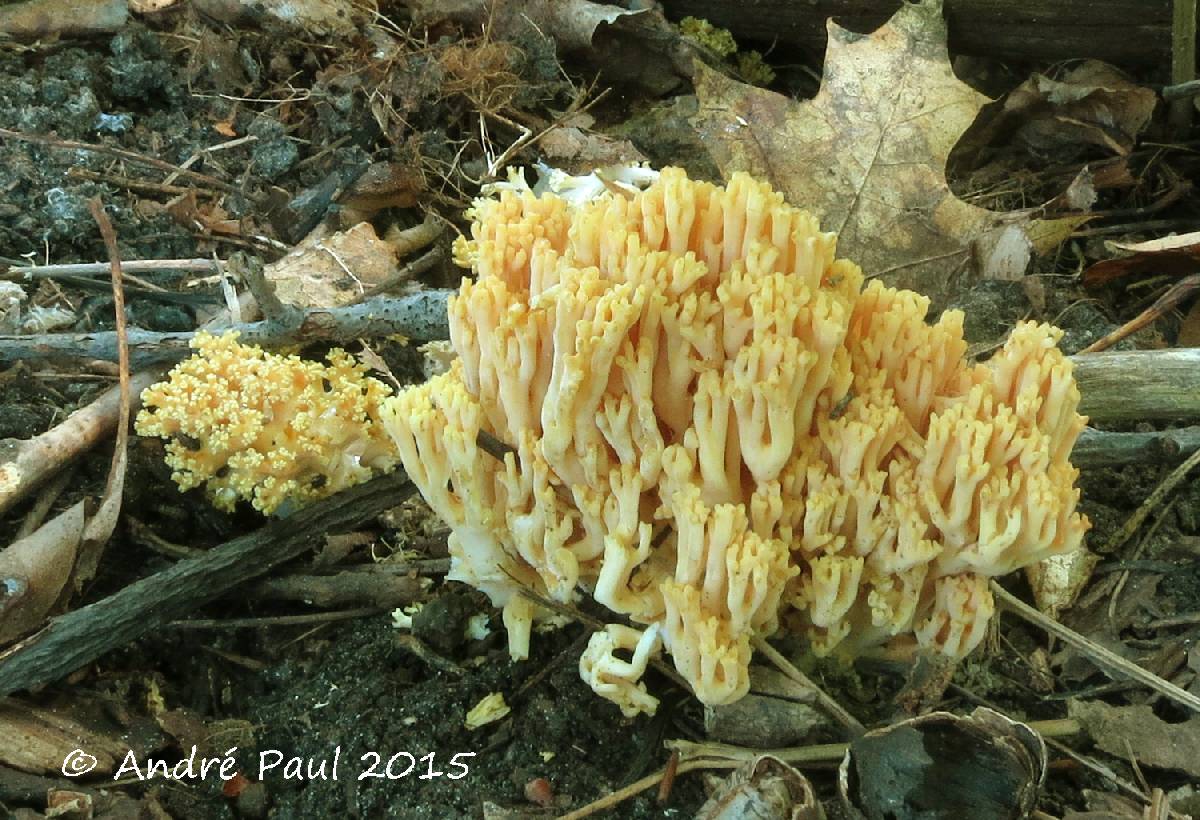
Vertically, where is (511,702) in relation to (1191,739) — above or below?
below

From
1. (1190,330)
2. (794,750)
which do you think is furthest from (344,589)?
(1190,330)

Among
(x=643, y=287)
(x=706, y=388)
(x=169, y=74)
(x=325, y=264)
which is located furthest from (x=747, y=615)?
(x=169, y=74)

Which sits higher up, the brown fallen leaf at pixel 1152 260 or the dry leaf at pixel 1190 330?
the brown fallen leaf at pixel 1152 260

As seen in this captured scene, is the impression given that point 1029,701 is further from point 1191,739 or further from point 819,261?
point 819,261

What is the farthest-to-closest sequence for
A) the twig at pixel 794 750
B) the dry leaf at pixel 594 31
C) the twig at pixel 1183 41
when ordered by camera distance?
the dry leaf at pixel 594 31 → the twig at pixel 1183 41 → the twig at pixel 794 750

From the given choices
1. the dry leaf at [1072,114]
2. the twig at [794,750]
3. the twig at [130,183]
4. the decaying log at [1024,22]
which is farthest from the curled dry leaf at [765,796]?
the decaying log at [1024,22]

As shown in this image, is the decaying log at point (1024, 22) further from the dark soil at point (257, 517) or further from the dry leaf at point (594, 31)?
the dark soil at point (257, 517)

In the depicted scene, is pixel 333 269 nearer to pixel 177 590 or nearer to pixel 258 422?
pixel 258 422

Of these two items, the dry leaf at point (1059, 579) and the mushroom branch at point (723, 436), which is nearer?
the mushroom branch at point (723, 436)
